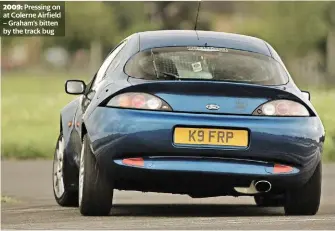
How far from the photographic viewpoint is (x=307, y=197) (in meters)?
9.36

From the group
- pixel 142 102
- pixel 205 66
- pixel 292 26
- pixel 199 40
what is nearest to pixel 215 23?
pixel 292 26

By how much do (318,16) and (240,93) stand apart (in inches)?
4000

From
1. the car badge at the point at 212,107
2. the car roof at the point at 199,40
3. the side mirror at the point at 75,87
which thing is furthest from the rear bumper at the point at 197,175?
the side mirror at the point at 75,87

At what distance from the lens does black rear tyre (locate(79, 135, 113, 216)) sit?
9102 mm

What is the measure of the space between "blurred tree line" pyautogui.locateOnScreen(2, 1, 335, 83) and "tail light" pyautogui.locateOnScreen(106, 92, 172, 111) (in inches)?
3412

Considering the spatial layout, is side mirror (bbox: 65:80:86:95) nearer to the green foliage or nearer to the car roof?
the car roof

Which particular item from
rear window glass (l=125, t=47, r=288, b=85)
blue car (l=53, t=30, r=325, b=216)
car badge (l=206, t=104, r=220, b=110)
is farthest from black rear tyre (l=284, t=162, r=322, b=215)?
car badge (l=206, t=104, r=220, b=110)

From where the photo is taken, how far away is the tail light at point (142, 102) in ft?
29.0

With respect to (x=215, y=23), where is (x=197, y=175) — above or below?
above

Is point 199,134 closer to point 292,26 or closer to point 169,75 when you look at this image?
point 169,75

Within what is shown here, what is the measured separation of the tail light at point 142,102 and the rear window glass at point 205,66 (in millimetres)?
343

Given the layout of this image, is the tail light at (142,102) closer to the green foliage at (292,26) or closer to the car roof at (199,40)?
the car roof at (199,40)

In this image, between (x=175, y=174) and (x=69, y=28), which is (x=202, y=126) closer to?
(x=175, y=174)

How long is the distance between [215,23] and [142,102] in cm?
11482
